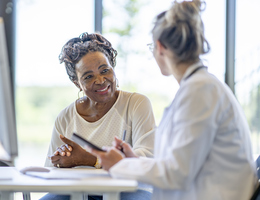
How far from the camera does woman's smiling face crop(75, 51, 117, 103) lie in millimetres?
2238

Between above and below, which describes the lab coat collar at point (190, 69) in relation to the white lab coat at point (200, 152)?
above

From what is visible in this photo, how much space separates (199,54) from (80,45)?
104cm

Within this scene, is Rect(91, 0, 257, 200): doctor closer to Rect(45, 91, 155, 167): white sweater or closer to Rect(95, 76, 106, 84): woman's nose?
Rect(45, 91, 155, 167): white sweater

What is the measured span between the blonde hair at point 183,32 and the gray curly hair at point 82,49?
914 millimetres

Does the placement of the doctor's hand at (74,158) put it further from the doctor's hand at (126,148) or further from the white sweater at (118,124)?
the doctor's hand at (126,148)

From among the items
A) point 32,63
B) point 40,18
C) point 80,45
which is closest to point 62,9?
point 40,18

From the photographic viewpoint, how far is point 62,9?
156 inches

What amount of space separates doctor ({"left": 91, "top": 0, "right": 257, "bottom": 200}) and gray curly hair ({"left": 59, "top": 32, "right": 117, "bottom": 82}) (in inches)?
34.9

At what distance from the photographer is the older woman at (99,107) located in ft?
7.20

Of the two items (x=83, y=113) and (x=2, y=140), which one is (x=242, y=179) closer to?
(x=2, y=140)

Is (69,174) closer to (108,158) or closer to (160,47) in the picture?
(108,158)

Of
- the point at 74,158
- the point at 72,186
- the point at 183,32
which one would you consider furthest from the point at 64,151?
the point at 183,32

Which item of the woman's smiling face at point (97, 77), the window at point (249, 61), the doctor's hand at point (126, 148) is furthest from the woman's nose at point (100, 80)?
the window at point (249, 61)

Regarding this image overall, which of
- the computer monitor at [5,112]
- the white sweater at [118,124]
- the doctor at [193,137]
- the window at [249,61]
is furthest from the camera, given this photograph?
the window at [249,61]
